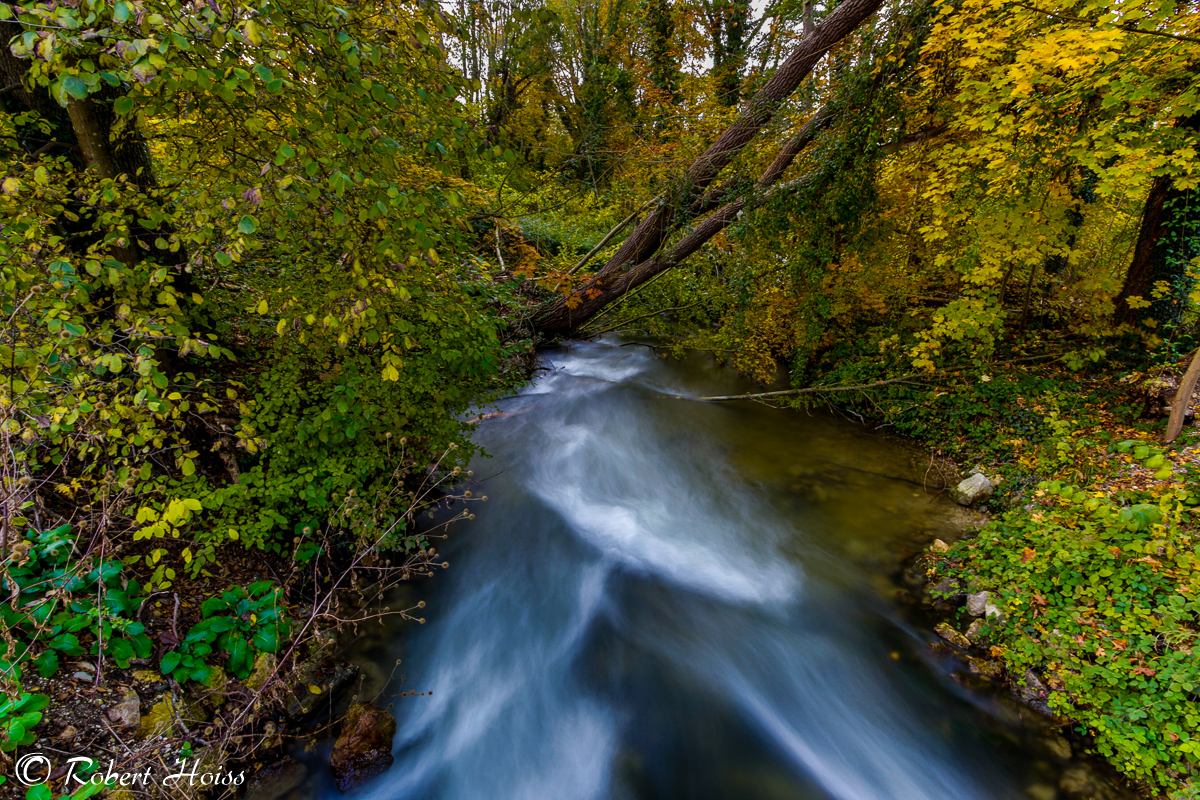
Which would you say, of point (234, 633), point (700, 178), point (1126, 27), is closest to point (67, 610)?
point (234, 633)

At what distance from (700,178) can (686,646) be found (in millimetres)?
6322

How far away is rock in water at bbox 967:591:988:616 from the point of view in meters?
4.16

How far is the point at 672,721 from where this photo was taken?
3.75m

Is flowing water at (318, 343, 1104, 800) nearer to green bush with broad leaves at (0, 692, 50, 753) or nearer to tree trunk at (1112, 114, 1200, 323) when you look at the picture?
green bush with broad leaves at (0, 692, 50, 753)

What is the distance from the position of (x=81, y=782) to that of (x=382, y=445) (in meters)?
2.43

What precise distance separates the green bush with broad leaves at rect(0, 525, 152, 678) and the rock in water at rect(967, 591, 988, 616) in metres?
6.15

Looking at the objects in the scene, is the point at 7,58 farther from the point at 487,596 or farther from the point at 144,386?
the point at 487,596

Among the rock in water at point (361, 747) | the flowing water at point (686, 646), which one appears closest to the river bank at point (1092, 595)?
the flowing water at point (686, 646)

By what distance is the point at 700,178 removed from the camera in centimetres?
725

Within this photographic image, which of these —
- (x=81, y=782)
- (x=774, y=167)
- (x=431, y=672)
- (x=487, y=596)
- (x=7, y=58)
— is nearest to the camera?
(x=81, y=782)

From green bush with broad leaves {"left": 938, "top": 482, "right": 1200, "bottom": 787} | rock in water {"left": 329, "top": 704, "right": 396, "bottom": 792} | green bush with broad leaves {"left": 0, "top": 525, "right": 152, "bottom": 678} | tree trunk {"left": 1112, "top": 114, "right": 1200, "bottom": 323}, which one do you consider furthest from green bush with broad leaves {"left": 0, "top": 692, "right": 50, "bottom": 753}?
tree trunk {"left": 1112, "top": 114, "right": 1200, "bottom": 323}

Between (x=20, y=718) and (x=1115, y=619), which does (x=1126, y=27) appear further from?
(x=20, y=718)

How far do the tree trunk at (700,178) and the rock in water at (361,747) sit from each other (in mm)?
5975

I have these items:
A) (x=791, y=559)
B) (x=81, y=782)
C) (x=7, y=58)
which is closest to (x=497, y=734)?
(x=81, y=782)
